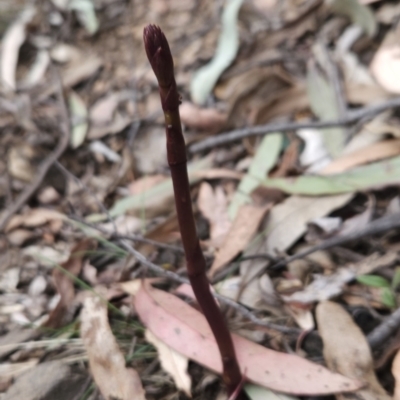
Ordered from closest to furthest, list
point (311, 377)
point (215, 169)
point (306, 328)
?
1. point (311, 377)
2. point (306, 328)
3. point (215, 169)

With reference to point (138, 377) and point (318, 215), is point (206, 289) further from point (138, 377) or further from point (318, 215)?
point (318, 215)

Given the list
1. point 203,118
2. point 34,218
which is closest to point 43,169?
point 34,218

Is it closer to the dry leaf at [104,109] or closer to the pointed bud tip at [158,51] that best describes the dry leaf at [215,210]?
the dry leaf at [104,109]

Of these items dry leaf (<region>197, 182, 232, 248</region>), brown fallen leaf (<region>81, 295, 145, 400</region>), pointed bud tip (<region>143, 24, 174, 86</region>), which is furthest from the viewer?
dry leaf (<region>197, 182, 232, 248</region>)

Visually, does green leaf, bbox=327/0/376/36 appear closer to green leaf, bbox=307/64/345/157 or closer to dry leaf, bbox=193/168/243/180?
green leaf, bbox=307/64/345/157

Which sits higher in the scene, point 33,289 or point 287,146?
point 287,146

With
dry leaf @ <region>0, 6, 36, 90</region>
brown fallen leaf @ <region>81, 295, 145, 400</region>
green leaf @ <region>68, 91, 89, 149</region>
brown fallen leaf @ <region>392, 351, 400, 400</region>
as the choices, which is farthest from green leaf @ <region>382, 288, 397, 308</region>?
dry leaf @ <region>0, 6, 36, 90</region>

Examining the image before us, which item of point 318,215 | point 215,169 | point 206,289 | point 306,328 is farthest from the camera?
point 215,169

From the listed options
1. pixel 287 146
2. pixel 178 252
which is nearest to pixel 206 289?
pixel 178 252
